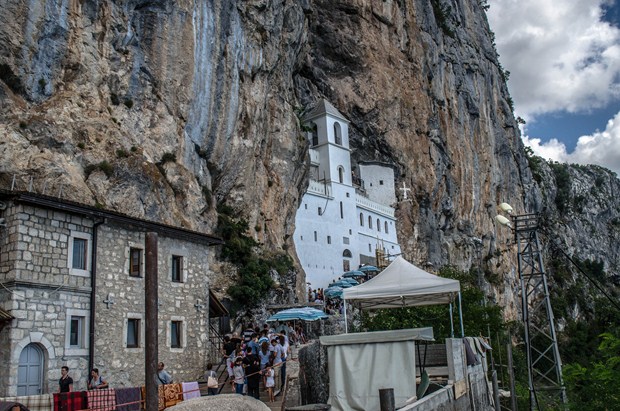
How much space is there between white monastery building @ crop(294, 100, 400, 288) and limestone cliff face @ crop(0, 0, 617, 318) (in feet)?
6.45

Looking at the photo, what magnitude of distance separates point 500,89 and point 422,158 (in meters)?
33.5

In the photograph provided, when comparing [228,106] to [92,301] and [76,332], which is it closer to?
[92,301]

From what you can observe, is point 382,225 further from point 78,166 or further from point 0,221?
point 0,221

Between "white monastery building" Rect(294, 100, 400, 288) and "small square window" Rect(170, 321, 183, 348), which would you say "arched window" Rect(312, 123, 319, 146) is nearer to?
"white monastery building" Rect(294, 100, 400, 288)

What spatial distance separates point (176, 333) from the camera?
22.0 meters

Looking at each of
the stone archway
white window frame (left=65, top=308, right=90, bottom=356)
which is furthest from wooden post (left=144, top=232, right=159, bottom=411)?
white window frame (left=65, top=308, right=90, bottom=356)

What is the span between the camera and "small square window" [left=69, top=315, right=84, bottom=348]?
18.5m

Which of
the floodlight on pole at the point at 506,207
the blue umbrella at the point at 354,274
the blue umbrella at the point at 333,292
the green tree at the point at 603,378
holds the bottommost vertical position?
the green tree at the point at 603,378

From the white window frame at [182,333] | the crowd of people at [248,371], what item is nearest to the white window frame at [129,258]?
the white window frame at [182,333]

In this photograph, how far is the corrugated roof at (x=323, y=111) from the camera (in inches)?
2359

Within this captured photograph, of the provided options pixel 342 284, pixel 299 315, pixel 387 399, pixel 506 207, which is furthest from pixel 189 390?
pixel 342 284

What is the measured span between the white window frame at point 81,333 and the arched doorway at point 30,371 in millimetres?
788

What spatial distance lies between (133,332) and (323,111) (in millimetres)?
41690

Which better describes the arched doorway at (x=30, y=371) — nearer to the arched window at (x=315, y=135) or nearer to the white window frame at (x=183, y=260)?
the white window frame at (x=183, y=260)
